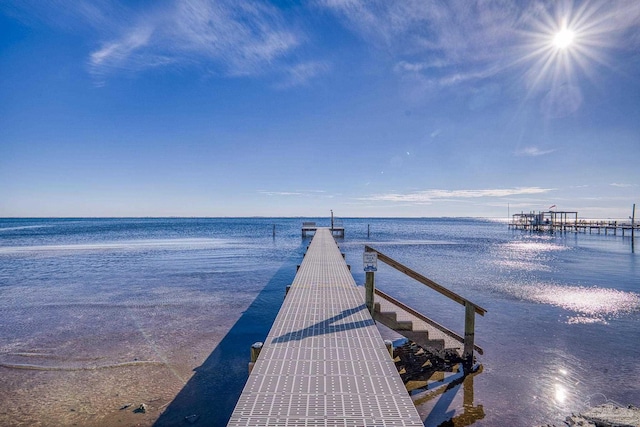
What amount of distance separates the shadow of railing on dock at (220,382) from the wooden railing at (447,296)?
142 inches

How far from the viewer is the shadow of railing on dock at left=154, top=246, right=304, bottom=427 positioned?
20.3ft

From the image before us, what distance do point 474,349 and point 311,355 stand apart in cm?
549

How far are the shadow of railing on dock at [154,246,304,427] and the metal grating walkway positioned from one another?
187 cm

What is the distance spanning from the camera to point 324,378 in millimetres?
4551

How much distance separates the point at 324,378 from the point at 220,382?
157 inches

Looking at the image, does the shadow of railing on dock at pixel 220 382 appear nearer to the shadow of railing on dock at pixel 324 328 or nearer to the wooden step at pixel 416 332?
the shadow of railing on dock at pixel 324 328

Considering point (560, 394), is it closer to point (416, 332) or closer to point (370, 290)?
point (416, 332)

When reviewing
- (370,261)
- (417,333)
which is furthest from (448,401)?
(370,261)

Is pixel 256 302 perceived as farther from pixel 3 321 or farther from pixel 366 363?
pixel 366 363

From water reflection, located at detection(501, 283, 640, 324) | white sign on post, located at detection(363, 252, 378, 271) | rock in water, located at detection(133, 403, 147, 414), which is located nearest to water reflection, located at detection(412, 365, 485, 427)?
white sign on post, located at detection(363, 252, 378, 271)

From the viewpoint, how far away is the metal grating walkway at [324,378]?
3.64m

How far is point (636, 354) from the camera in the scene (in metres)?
9.01

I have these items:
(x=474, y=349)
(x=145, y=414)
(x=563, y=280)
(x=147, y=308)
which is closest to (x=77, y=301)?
(x=147, y=308)

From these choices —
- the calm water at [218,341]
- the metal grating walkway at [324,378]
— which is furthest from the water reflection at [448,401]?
the metal grating walkway at [324,378]
